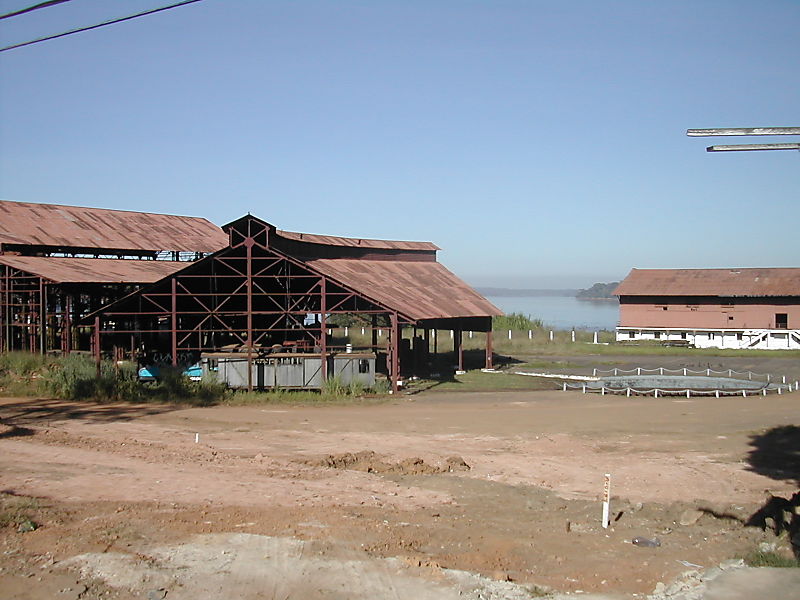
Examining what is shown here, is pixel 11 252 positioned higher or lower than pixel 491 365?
higher

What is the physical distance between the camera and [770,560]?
12930 mm

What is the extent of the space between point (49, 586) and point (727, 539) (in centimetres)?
1053

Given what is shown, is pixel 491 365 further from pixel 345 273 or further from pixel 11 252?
pixel 11 252

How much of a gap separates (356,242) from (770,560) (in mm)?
34285

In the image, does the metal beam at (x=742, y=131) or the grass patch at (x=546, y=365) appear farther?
the grass patch at (x=546, y=365)

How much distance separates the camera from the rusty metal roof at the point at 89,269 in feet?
130

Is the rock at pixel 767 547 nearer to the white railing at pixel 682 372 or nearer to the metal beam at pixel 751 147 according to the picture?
the metal beam at pixel 751 147

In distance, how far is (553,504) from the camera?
54.6 ft

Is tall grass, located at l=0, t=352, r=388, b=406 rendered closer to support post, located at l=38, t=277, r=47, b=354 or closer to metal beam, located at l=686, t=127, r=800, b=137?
support post, located at l=38, t=277, r=47, b=354

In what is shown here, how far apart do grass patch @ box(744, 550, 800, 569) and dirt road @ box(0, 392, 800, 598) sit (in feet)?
1.41

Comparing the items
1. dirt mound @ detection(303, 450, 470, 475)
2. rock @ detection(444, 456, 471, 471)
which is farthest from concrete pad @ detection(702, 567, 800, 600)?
dirt mound @ detection(303, 450, 470, 475)

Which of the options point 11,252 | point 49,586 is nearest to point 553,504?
point 49,586

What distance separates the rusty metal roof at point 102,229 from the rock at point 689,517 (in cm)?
3864

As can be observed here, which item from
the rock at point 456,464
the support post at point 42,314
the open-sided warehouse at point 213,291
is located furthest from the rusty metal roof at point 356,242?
the rock at point 456,464
